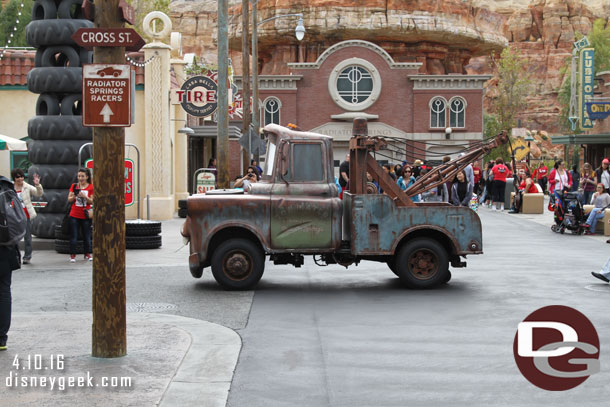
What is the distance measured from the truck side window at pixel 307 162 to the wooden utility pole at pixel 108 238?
5.15 metres

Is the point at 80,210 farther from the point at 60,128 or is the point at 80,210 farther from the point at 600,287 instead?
the point at 600,287

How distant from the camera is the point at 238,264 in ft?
43.4

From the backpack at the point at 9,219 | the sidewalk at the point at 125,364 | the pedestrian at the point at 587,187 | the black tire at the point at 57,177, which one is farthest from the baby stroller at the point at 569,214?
the backpack at the point at 9,219

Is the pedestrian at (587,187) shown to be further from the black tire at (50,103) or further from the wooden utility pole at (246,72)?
the black tire at (50,103)

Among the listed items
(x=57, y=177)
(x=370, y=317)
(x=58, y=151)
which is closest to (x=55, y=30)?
(x=58, y=151)

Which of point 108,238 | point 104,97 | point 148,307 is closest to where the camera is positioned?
point 104,97

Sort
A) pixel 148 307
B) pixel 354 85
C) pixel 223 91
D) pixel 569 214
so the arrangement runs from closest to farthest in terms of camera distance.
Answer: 1. pixel 148 307
2. pixel 569 214
3. pixel 223 91
4. pixel 354 85

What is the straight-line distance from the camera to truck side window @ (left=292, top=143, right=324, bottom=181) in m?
13.3

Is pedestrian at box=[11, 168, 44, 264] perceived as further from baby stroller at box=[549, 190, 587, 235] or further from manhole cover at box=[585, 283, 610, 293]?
baby stroller at box=[549, 190, 587, 235]

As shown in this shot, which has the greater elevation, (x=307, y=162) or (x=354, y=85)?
(x=354, y=85)

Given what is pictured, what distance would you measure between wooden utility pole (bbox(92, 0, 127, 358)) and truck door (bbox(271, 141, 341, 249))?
196 inches

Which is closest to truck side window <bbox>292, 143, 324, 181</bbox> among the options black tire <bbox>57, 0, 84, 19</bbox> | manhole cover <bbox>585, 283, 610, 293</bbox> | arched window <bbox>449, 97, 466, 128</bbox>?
manhole cover <bbox>585, 283, 610, 293</bbox>

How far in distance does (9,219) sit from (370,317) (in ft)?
14.5

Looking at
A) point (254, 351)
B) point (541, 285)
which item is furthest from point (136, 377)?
point (541, 285)
